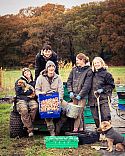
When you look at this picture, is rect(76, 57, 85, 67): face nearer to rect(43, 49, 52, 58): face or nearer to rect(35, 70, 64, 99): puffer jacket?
rect(35, 70, 64, 99): puffer jacket

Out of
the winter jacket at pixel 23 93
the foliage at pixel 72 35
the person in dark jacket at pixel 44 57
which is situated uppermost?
the foliage at pixel 72 35

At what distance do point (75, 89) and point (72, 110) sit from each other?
434 millimetres

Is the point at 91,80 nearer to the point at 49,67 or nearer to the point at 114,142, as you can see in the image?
the point at 49,67

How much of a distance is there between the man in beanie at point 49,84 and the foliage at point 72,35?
31299mm

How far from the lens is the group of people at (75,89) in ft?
20.2

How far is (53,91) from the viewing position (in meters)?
6.31

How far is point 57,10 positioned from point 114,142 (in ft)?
147

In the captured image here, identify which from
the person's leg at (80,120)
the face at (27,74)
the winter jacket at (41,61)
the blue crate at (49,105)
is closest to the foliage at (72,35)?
the winter jacket at (41,61)

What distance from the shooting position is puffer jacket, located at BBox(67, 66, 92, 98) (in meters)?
6.23

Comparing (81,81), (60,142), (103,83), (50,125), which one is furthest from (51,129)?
(103,83)

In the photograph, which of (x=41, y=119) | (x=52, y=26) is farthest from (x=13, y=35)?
(x=41, y=119)

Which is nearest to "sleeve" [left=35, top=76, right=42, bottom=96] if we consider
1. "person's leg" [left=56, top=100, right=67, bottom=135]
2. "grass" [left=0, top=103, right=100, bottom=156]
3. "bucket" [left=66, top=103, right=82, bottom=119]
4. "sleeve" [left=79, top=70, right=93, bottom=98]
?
"person's leg" [left=56, top=100, right=67, bottom=135]

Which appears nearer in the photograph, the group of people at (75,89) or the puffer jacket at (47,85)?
the group of people at (75,89)

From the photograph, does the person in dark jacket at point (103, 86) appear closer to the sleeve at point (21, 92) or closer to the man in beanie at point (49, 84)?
the man in beanie at point (49, 84)
